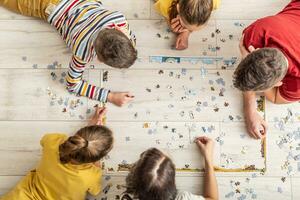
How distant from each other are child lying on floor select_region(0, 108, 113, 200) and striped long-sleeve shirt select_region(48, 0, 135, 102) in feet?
0.75

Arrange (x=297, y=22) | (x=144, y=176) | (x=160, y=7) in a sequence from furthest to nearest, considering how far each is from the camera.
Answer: (x=160, y=7), (x=297, y=22), (x=144, y=176)

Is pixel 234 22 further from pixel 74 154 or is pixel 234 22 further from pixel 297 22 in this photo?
pixel 74 154

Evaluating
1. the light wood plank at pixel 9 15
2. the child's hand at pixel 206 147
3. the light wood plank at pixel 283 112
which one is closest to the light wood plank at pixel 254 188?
the child's hand at pixel 206 147

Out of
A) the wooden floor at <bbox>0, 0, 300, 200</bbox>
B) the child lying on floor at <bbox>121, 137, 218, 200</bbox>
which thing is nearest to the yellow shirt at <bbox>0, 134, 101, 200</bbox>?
the wooden floor at <bbox>0, 0, 300, 200</bbox>

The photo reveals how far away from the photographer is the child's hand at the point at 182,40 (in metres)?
1.67

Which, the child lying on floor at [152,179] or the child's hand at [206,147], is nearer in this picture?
the child lying on floor at [152,179]

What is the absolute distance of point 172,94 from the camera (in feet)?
5.49

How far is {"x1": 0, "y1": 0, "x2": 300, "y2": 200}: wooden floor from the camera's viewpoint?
1.63 meters

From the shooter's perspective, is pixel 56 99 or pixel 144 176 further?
pixel 56 99

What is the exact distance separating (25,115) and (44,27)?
1.25ft

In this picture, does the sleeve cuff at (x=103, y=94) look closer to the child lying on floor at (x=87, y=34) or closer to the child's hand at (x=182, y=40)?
the child lying on floor at (x=87, y=34)

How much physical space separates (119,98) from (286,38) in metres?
0.68

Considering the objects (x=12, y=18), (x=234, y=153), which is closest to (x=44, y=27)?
(x=12, y=18)

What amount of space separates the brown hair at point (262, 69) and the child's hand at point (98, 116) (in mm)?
597
